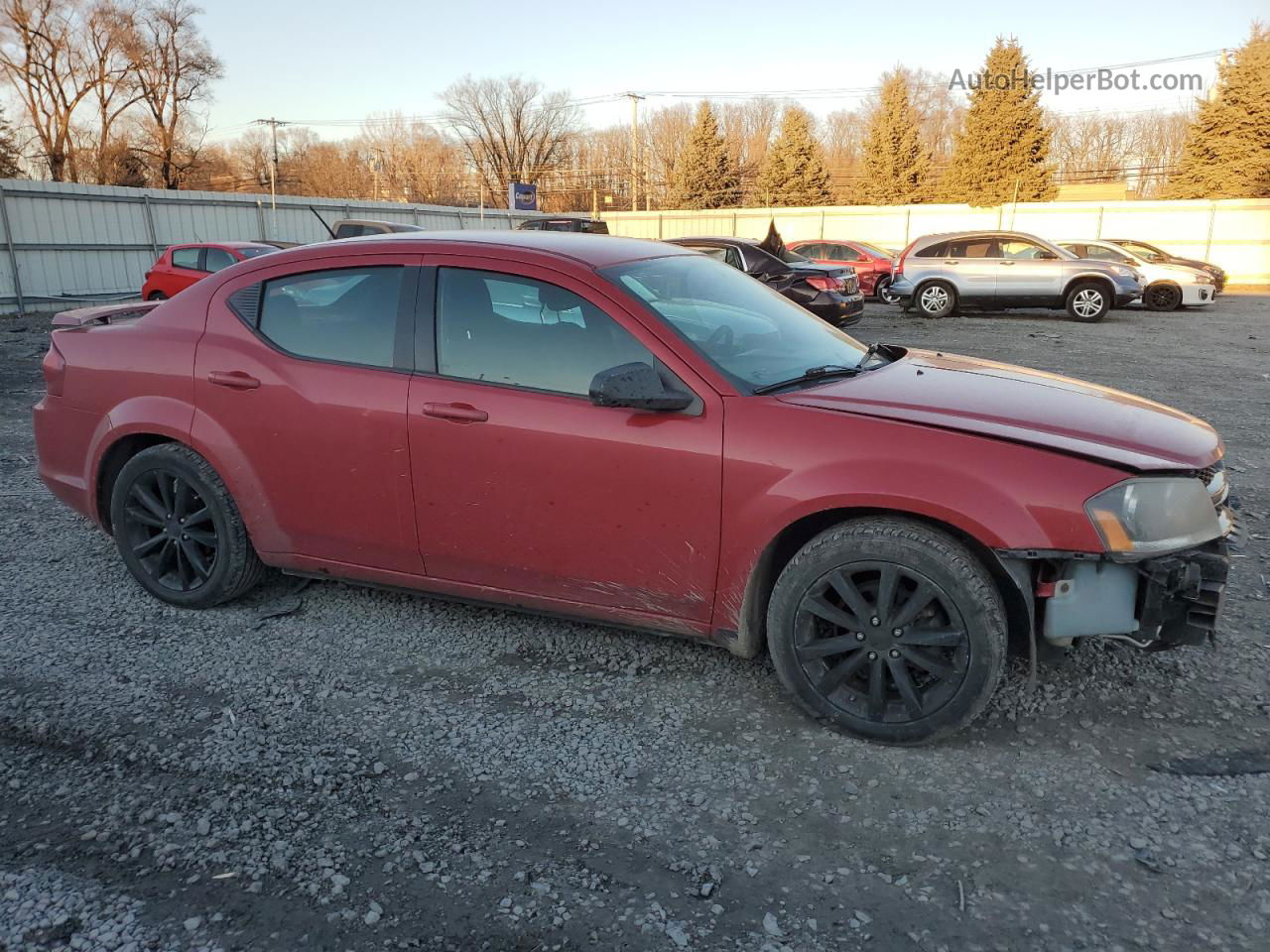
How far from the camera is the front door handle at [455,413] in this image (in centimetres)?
336

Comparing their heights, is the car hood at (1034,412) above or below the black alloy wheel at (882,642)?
above

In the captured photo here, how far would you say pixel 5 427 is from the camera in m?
8.06

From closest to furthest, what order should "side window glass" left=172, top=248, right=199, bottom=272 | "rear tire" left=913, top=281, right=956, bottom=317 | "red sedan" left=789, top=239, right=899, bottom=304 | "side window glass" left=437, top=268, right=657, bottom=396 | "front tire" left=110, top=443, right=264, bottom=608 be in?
1. "side window glass" left=437, top=268, right=657, bottom=396
2. "front tire" left=110, top=443, right=264, bottom=608
3. "side window glass" left=172, top=248, right=199, bottom=272
4. "rear tire" left=913, top=281, right=956, bottom=317
5. "red sedan" left=789, top=239, right=899, bottom=304

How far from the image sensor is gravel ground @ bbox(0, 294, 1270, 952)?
2262mm

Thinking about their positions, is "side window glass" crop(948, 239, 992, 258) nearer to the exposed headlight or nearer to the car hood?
the car hood

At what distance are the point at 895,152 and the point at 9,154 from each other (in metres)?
44.6

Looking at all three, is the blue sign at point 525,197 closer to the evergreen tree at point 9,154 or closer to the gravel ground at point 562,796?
the evergreen tree at point 9,154

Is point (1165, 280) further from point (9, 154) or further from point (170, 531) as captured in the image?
point (9, 154)

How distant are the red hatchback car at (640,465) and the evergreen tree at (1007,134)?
3917 centimetres

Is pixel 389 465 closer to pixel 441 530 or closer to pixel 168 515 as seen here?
pixel 441 530

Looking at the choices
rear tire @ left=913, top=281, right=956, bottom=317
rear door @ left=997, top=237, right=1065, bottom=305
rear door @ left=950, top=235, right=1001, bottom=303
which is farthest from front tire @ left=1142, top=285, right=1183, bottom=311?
rear tire @ left=913, top=281, right=956, bottom=317

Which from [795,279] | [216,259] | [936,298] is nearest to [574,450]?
[795,279]

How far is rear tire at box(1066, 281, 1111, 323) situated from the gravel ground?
49.9 ft

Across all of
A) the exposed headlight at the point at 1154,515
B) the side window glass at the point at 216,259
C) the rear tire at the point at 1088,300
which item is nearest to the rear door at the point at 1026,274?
the rear tire at the point at 1088,300
